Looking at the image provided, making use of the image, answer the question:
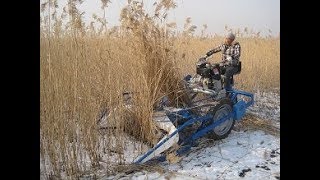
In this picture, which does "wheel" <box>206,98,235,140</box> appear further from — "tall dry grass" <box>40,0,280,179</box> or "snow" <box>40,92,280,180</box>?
"tall dry grass" <box>40,0,280,179</box>

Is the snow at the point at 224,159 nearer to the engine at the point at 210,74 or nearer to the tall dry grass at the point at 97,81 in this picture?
the tall dry grass at the point at 97,81

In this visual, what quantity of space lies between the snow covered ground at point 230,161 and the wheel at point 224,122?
0.07 meters

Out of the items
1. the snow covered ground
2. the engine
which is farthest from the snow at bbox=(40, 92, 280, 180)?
the engine

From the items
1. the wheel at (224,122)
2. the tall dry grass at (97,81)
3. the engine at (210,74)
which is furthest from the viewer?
the engine at (210,74)

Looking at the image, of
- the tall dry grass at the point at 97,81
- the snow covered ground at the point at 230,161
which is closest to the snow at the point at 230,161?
the snow covered ground at the point at 230,161

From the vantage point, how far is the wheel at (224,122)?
149 inches

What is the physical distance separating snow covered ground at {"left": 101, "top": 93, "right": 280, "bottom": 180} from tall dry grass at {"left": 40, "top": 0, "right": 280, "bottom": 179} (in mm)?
375

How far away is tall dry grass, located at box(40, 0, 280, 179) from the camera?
3123 millimetres

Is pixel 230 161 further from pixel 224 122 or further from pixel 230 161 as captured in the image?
pixel 224 122

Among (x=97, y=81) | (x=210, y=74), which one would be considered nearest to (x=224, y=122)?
(x=210, y=74)
